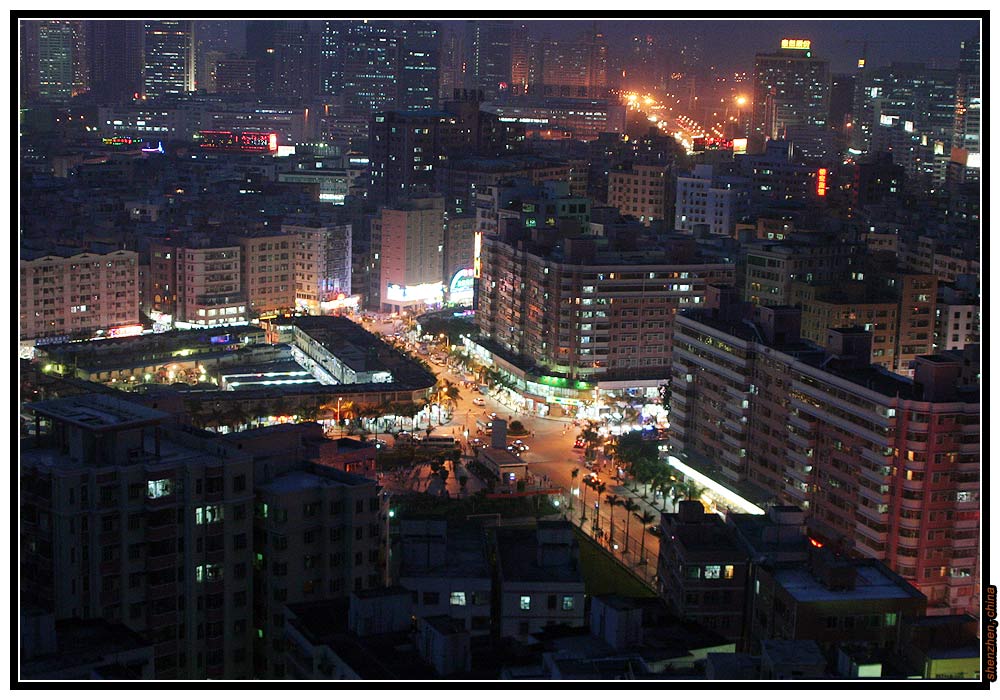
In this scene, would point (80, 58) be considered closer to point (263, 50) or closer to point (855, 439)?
point (263, 50)

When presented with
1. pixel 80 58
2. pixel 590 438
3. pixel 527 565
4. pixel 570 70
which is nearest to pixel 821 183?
pixel 570 70

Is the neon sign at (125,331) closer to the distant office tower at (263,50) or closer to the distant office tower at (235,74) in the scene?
the distant office tower at (263,50)

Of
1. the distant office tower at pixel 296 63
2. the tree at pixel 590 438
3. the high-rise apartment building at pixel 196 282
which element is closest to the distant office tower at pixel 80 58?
the distant office tower at pixel 296 63

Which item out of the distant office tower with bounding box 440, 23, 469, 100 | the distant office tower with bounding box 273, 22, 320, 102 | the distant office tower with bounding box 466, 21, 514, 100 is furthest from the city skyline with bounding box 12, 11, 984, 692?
the distant office tower with bounding box 273, 22, 320, 102

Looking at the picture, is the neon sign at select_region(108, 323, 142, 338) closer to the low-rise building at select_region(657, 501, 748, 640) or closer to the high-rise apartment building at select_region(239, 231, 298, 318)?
the high-rise apartment building at select_region(239, 231, 298, 318)

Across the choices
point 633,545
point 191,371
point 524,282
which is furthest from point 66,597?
point 524,282
